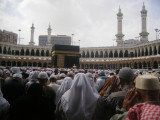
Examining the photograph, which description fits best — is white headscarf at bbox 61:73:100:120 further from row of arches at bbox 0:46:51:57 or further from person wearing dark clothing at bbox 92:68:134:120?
row of arches at bbox 0:46:51:57

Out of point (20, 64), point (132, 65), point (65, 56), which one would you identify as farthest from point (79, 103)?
point (20, 64)

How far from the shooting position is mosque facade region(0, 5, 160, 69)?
33266 millimetres

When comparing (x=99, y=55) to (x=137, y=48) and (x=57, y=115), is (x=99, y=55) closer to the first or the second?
(x=137, y=48)

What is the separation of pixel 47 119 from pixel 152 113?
1.31 m

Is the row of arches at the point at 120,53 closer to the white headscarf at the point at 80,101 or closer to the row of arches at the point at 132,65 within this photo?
the row of arches at the point at 132,65

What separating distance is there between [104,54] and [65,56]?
63.1 ft

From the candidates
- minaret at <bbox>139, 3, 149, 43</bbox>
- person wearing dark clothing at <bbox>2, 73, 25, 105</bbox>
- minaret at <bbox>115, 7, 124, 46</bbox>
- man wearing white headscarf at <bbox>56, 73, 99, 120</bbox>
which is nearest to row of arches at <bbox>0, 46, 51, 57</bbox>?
minaret at <bbox>115, 7, 124, 46</bbox>

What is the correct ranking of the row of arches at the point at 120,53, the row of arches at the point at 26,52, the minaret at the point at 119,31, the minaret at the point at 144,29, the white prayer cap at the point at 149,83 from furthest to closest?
the minaret at the point at 119,31, the row of arches at the point at 26,52, the minaret at the point at 144,29, the row of arches at the point at 120,53, the white prayer cap at the point at 149,83

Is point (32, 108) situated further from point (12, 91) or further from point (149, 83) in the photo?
point (12, 91)

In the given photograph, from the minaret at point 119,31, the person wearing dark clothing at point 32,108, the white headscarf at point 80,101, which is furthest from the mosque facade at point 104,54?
the person wearing dark clothing at point 32,108

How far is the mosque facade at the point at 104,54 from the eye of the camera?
3327 centimetres

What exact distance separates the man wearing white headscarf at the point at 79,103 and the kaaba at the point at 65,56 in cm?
2319

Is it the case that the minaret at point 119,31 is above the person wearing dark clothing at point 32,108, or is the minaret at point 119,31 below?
above

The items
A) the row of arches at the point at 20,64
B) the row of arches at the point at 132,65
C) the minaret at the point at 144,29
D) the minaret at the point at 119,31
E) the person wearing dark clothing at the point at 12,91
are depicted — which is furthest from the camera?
the minaret at the point at 119,31
